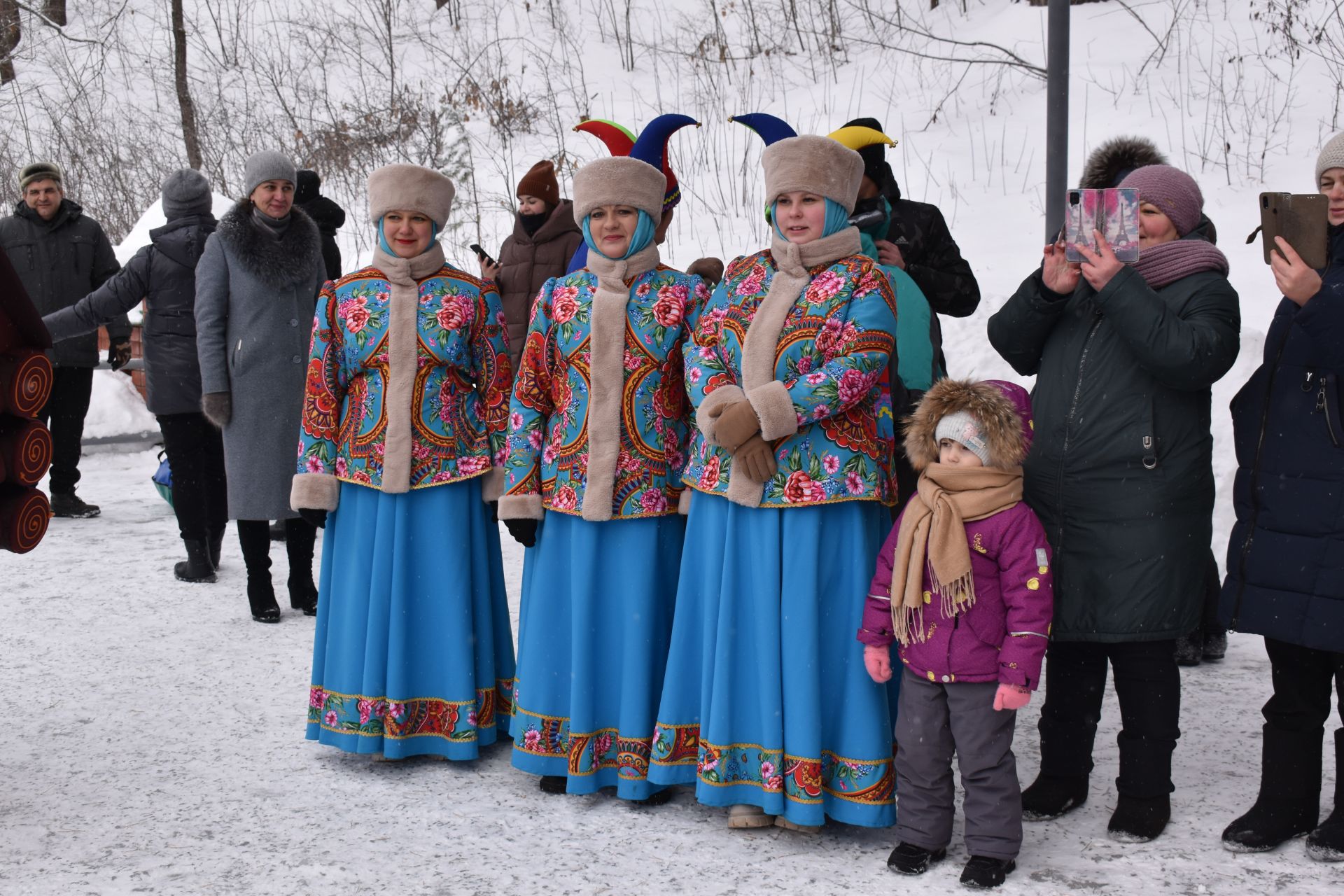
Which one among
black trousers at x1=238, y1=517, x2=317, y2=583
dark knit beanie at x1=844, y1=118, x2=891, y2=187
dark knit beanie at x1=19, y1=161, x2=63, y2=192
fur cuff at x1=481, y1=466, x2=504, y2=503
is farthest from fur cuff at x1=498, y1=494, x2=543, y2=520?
dark knit beanie at x1=19, y1=161, x2=63, y2=192

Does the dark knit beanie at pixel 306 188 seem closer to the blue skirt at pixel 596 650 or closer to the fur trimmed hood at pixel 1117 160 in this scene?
the blue skirt at pixel 596 650

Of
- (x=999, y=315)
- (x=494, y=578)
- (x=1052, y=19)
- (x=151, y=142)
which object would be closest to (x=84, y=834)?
(x=494, y=578)

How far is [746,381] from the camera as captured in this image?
3414mm

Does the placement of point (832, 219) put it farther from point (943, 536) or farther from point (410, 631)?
point (410, 631)

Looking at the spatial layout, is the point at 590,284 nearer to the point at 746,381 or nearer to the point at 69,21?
the point at 746,381

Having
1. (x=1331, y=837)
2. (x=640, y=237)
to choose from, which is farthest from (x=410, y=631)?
(x=1331, y=837)

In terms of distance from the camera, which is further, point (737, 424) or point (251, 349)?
point (251, 349)

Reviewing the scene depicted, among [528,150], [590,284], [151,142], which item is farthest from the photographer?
[151,142]

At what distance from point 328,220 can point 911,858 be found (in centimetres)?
471

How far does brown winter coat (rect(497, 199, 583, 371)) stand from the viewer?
6164 millimetres

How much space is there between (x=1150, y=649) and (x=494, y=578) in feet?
6.49

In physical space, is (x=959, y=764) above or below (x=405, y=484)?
below

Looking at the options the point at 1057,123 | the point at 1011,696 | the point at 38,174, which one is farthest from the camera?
the point at 38,174

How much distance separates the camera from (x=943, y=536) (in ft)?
10.2
